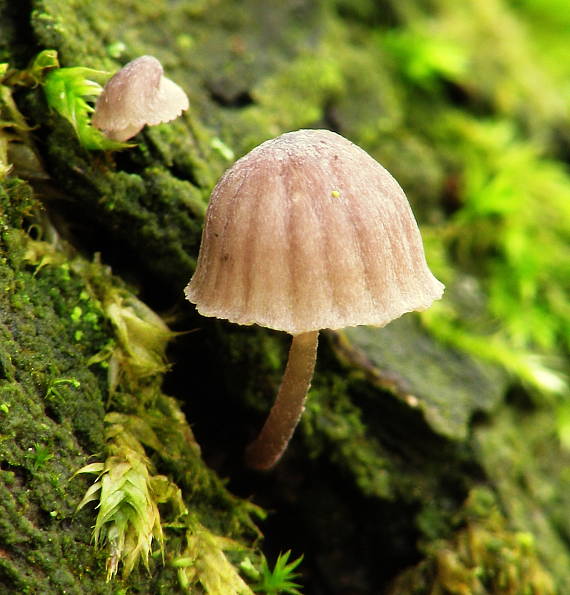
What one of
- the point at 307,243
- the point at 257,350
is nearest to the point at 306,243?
the point at 307,243

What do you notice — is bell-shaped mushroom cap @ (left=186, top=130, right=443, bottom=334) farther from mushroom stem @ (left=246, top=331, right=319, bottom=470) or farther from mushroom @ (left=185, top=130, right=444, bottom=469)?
mushroom stem @ (left=246, top=331, right=319, bottom=470)

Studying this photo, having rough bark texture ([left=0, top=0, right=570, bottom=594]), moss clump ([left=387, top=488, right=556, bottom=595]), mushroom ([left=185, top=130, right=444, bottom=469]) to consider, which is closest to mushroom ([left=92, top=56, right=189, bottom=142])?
rough bark texture ([left=0, top=0, right=570, bottom=594])

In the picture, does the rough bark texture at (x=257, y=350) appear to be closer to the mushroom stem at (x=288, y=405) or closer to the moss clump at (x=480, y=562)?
the moss clump at (x=480, y=562)

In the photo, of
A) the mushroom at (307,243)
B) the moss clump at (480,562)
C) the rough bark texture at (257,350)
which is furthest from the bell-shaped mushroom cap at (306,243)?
the moss clump at (480,562)

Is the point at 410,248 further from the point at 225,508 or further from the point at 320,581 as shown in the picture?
the point at 320,581

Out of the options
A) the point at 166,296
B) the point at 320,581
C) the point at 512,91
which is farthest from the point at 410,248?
the point at 512,91

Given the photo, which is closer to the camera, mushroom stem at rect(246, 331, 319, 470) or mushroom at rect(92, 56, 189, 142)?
mushroom at rect(92, 56, 189, 142)
